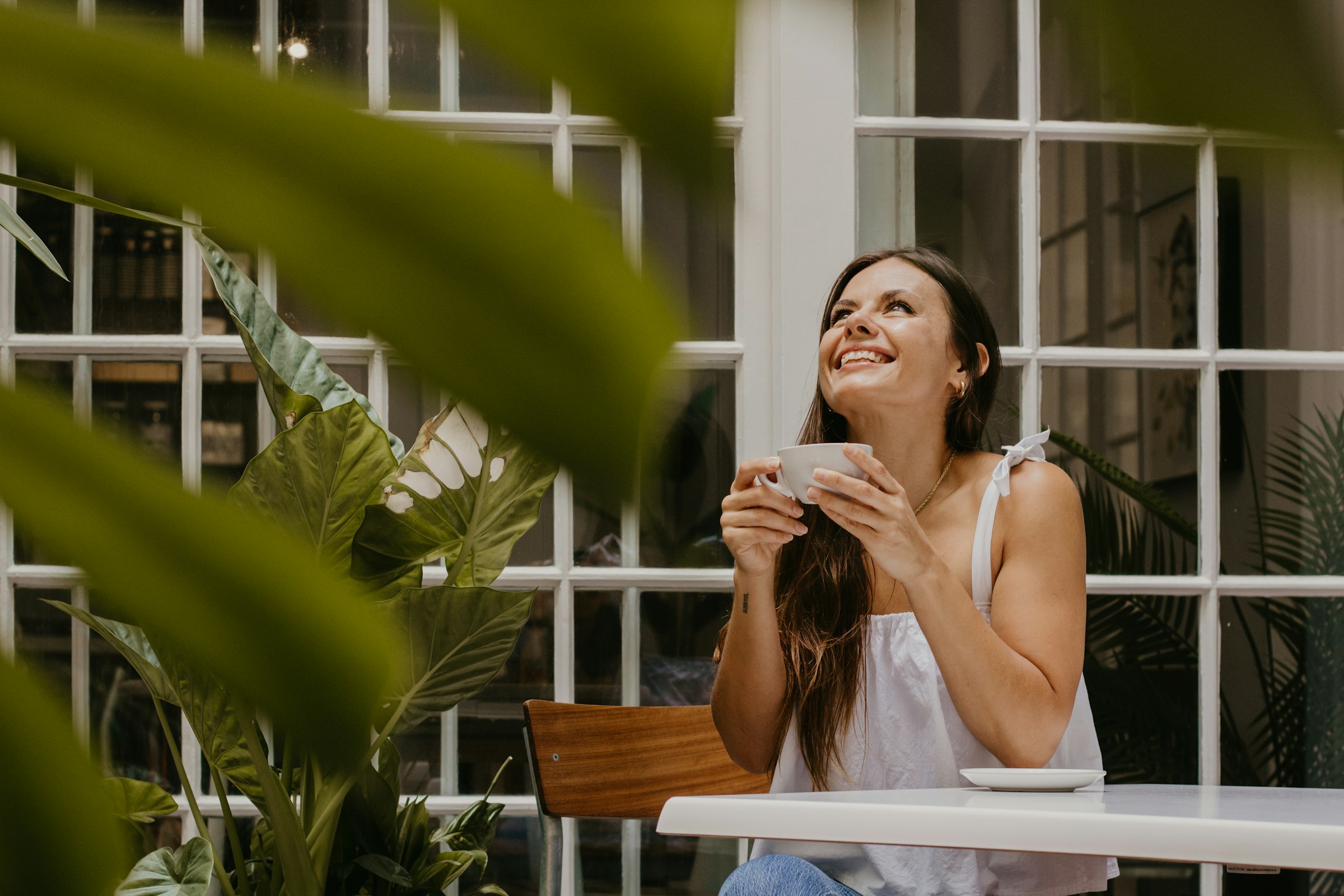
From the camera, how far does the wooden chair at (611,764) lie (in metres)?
1.45

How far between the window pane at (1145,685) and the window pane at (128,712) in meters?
1.54

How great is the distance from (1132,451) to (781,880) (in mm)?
1206

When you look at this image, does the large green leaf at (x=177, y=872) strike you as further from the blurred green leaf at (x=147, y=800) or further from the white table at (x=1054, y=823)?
the white table at (x=1054, y=823)

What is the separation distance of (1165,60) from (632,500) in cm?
4

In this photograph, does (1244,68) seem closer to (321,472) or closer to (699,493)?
(321,472)

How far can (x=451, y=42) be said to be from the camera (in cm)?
8

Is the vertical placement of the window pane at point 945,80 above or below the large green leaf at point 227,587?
above

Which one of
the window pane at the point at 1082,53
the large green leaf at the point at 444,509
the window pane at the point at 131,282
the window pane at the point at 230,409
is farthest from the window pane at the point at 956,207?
the window pane at the point at 1082,53

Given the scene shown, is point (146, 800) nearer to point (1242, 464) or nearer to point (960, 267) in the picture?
point (960, 267)

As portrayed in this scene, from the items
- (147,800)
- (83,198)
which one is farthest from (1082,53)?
(147,800)

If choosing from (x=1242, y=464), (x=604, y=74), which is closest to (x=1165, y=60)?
(x=604, y=74)

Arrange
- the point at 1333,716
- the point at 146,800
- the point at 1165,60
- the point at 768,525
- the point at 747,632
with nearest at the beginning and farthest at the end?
the point at 1165,60 < the point at 768,525 < the point at 747,632 < the point at 146,800 < the point at 1333,716

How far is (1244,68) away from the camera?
0.06 meters

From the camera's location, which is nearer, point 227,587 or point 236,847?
point 227,587
